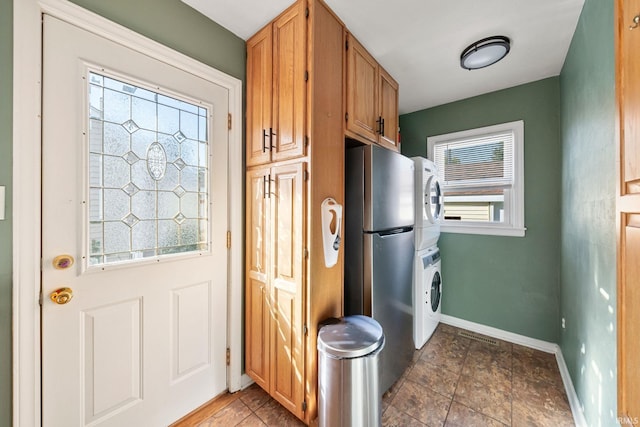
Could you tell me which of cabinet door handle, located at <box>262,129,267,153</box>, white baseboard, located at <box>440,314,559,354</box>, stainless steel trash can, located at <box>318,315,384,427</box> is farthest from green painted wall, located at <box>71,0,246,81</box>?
white baseboard, located at <box>440,314,559,354</box>

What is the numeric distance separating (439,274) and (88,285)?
2834 mm

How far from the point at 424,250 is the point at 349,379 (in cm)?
150

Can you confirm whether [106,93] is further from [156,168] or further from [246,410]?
[246,410]

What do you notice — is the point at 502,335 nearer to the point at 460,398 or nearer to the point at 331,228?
the point at 460,398

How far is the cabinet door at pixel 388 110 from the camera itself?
205 centimetres

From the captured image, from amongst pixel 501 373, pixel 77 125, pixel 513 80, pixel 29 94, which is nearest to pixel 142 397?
pixel 77 125

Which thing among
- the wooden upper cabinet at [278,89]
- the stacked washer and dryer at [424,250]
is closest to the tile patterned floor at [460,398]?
the stacked washer and dryer at [424,250]

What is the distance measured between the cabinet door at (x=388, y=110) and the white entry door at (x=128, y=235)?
4.18 ft

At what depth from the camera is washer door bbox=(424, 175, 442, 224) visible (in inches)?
89.0

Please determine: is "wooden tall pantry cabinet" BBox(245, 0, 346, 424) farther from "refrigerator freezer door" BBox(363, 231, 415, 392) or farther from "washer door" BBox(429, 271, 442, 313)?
"washer door" BBox(429, 271, 442, 313)

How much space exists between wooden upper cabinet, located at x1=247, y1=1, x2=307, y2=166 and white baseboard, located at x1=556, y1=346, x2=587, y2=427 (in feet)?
7.33

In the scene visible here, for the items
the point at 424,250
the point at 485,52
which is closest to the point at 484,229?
the point at 424,250

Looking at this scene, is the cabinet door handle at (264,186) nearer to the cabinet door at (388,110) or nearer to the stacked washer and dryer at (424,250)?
the cabinet door at (388,110)

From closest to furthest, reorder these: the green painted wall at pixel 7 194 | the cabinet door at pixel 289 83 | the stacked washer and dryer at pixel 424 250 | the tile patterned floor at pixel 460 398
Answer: the green painted wall at pixel 7 194
the cabinet door at pixel 289 83
the tile patterned floor at pixel 460 398
the stacked washer and dryer at pixel 424 250
